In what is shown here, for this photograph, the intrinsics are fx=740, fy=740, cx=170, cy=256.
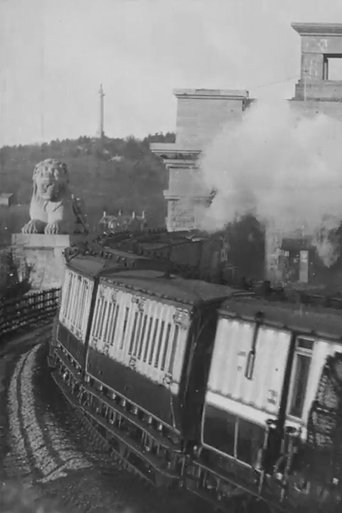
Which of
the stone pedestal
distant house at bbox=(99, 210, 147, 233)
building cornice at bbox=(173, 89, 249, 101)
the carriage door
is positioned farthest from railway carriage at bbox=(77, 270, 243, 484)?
the stone pedestal

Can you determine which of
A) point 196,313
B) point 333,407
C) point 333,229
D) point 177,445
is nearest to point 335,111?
point 333,229

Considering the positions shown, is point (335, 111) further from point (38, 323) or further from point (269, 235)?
point (38, 323)

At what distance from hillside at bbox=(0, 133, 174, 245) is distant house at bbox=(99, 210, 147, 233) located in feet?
0.24

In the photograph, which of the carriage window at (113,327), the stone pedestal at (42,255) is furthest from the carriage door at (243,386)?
the stone pedestal at (42,255)

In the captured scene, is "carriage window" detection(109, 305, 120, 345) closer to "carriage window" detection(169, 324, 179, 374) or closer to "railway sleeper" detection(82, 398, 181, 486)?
"railway sleeper" detection(82, 398, 181, 486)

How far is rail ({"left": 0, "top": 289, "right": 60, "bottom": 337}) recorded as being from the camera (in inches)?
273

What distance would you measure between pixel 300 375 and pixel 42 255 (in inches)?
171

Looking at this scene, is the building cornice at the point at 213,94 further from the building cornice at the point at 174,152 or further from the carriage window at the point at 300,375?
the carriage window at the point at 300,375

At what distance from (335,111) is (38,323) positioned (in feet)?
16.4

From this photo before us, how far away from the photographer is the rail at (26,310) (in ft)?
22.7

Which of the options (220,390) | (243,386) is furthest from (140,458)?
(243,386)

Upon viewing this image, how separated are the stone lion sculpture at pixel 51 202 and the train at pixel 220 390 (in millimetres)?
1539

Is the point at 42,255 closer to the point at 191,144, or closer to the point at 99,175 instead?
the point at 99,175

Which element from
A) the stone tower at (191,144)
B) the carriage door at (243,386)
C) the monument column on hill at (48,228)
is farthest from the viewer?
the monument column on hill at (48,228)
